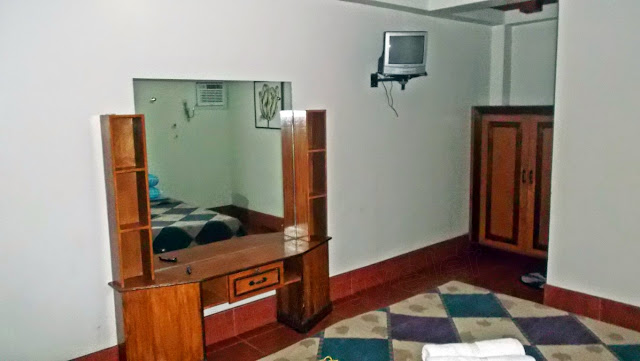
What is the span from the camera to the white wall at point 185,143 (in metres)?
3.27

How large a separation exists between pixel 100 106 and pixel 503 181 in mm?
3968

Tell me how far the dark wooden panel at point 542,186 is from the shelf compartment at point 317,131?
2.35 meters

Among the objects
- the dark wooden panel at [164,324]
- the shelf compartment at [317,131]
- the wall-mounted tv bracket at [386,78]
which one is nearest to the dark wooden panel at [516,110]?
the wall-mounted tv bracket at [386,78]

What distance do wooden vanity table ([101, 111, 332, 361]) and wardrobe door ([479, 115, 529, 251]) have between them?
7.55 feet

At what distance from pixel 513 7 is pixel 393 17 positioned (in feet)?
4.76

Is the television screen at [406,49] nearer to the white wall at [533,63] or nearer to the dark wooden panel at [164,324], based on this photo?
the white wall at [533,63]

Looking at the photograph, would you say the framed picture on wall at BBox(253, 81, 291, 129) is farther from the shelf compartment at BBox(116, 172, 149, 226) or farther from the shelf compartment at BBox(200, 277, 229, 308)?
the shelf compartment at BBox(200, 277, 229, 308)

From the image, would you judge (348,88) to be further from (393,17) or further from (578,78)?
(578,78)

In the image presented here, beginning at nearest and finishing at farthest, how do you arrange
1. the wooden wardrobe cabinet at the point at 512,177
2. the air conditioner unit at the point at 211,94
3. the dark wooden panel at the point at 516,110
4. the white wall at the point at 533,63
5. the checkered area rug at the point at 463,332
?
the checkered area rug at the point at 463,332 → the air conditioner unit at the point at 211,94 → the dark wooden panel at the point at 516,110 → the wooden wardrobe cabinet at the point at 512,177 → the white wall at the point at 533,63

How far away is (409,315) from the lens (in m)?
3.05

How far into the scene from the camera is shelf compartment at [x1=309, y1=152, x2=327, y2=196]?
399cm

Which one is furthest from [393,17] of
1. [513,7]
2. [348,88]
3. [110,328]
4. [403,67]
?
[110,328]

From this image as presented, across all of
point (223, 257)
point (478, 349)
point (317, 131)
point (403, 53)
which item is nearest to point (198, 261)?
point (223, 257)

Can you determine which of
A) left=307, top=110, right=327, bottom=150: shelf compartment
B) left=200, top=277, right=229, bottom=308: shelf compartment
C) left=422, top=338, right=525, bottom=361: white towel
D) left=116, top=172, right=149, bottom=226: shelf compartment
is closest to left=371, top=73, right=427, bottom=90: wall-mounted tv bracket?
left=307, top=110, right=327, bottom=150: shelf compartment
